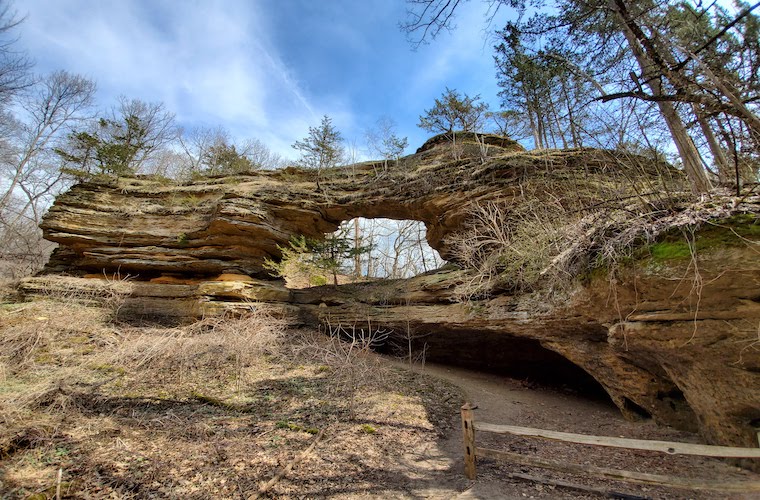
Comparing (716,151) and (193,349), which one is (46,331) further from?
(716,151)

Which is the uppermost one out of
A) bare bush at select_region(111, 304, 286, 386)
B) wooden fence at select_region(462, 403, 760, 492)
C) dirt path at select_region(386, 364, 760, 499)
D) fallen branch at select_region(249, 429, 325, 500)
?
bare bush at select_region(111, 304, 286, 386)

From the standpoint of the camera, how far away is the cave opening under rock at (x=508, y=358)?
991 centimetres

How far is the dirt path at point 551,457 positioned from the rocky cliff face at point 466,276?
2.19ft

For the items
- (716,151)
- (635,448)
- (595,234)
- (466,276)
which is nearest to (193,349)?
(466,276)

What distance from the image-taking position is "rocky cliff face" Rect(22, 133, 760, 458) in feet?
14.2

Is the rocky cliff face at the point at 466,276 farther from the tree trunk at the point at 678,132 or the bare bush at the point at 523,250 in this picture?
the tree trunk at the point at 678,132

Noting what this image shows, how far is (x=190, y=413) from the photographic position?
5625 millimetres

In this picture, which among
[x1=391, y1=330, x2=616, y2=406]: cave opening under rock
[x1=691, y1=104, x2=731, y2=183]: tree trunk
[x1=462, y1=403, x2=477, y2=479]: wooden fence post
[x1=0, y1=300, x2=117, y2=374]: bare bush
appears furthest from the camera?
[x1=391, y1=330, x2=616, y2=406]: cave opening under rock

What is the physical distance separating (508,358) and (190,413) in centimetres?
953

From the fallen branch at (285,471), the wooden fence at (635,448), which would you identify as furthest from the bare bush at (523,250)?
the fallen branch at (285,471)

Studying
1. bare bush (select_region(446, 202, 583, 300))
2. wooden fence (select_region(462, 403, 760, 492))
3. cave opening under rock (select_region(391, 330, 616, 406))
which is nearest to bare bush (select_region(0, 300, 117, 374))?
wooden fence (select_region(462, 403, 760, 492))

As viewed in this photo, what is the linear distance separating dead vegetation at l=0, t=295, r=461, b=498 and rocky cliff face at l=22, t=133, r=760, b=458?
2.33 metres

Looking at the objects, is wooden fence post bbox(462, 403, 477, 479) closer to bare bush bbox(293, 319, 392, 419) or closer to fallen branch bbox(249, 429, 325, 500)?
fallen branch bbox(249, 429, 325, 500)

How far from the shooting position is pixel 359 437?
5.50 meters
